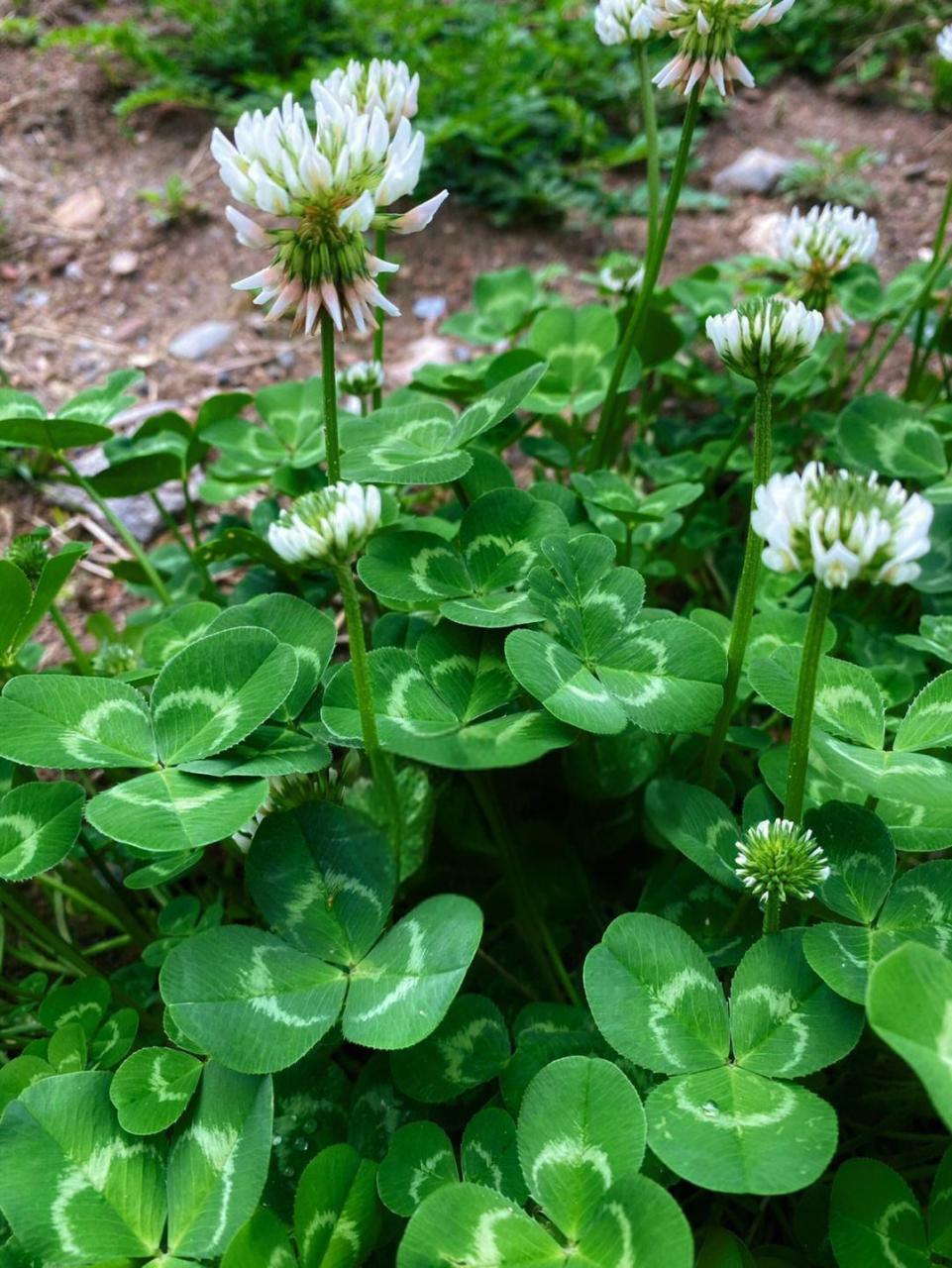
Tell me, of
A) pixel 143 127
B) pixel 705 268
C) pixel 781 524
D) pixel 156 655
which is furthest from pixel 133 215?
pixel 781 524

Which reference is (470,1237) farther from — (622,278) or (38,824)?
(622,278)

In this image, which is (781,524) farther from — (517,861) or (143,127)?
(143,127)

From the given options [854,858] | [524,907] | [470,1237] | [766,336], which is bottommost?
[524,907]

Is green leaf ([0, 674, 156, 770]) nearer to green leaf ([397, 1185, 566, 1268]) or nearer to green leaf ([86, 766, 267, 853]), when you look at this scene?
green leaf ([86, 766, 267, 853])

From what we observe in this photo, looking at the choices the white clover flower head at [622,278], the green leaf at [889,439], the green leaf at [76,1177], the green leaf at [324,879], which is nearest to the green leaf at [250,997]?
the green leaf at [324,879]

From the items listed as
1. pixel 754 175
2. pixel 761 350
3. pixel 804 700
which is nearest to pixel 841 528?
pixel 804 700

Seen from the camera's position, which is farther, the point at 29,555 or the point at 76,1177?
the point at 29,555

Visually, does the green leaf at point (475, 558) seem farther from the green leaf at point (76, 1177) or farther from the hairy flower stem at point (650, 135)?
the green leaf at point (76, 1177)
